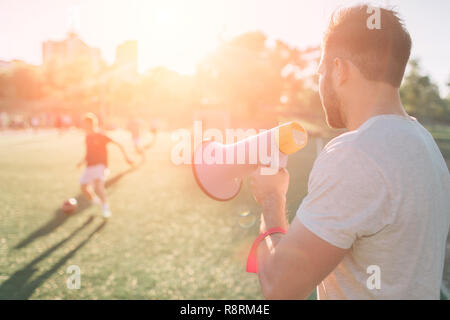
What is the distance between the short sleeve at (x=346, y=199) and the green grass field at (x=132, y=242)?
1.37ft

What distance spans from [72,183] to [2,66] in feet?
29.0

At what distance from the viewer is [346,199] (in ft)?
2.99

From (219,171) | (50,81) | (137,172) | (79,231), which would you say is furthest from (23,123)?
(219,171)

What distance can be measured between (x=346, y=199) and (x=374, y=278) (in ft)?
1.08

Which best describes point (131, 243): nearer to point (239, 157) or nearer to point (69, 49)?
point (239, 157)

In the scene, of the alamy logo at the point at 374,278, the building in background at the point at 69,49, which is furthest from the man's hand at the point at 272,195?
the building in background at the point at 69,49

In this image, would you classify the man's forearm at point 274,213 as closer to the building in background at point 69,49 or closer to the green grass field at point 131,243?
the green grass field at point 131,243

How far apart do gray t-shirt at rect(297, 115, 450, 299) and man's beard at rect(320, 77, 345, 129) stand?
0.16m

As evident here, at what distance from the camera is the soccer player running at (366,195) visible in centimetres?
92

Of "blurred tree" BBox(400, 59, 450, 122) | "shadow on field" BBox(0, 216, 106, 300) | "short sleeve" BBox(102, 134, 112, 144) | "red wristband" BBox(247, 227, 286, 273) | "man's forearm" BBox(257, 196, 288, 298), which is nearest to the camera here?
"man's forearm" BBox(257, 196, 288, 298)

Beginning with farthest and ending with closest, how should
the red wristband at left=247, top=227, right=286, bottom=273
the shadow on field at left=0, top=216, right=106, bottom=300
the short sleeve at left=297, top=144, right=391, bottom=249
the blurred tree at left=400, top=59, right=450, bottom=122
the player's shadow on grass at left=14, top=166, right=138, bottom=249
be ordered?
the blurred tree at left=400, top=59, right=450, bottom=122 < the player's shadow on grass at left=14, top=166, right=138, bottom=249 < the shadow on field at left=0, top=216, right=106, bottom=300 < the red wristband at left=247, top=227, right=286, bottom=273 < the short sleeve at left=297, top=144, right=391, bottom=249

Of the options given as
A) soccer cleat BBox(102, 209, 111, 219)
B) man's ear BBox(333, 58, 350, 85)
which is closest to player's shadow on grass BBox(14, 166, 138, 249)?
soccer cleat BBox(102, 209, 111, 219)

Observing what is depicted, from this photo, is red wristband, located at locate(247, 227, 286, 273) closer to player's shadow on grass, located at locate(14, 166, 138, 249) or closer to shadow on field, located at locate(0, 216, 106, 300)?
shadow on field, located at locate(0, 216, 106, 300)

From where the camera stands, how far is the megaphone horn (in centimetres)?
107
